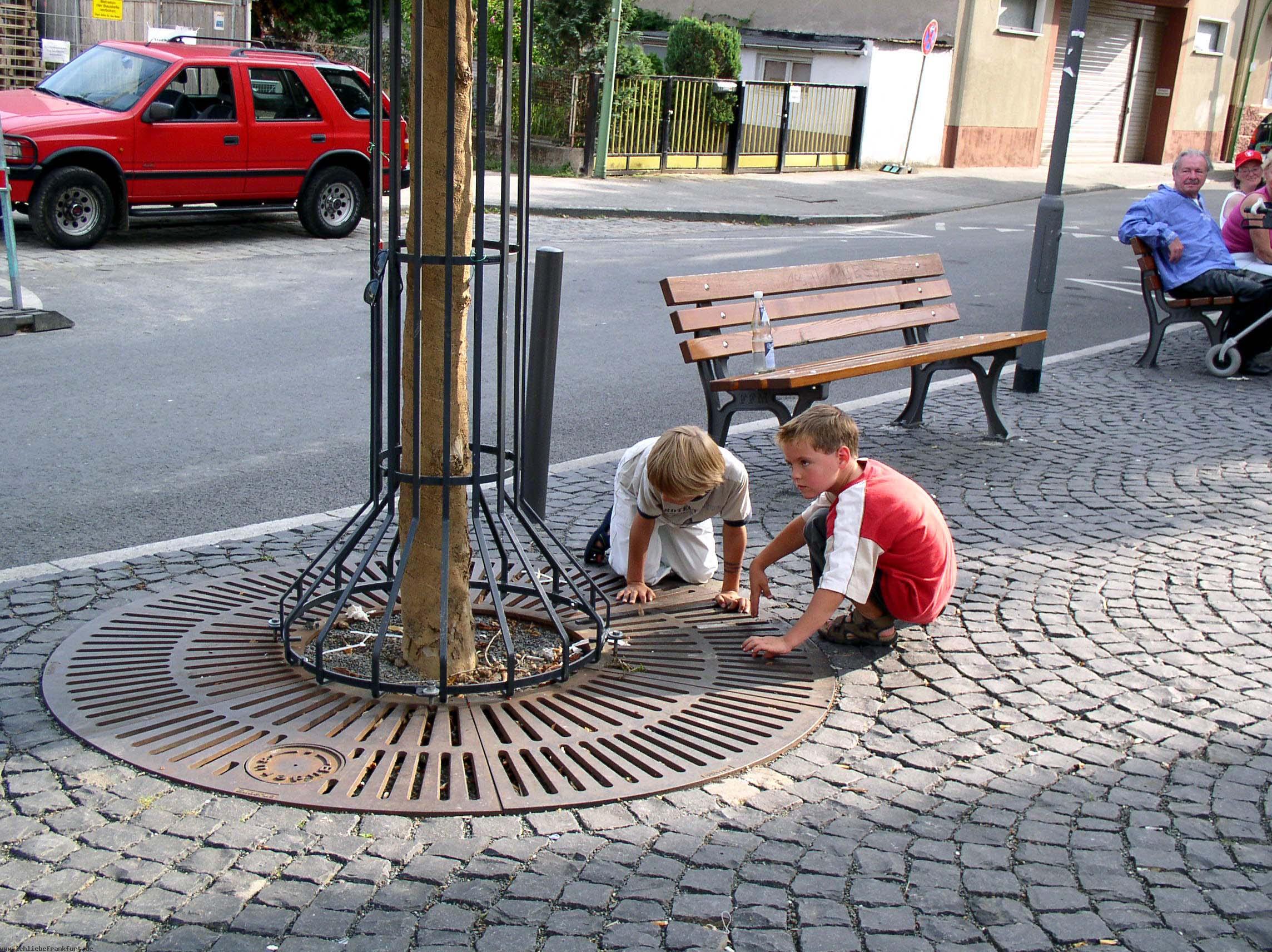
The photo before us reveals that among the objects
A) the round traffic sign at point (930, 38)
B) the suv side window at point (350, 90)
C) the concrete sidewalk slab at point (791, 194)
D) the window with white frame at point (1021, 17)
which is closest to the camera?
the suv side window at point (350, 90)

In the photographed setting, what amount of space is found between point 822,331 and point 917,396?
73cm

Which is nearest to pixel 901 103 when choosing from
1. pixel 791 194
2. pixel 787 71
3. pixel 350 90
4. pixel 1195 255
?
pixel 787 71

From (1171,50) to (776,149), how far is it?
14.6 metres

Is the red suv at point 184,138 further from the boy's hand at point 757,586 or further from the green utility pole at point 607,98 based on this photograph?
the boy's hand at point 757,586

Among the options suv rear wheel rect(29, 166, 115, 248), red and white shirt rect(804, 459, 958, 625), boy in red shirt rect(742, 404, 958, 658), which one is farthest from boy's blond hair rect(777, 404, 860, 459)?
suv rear wheel rect(29, 166, 115, 248)

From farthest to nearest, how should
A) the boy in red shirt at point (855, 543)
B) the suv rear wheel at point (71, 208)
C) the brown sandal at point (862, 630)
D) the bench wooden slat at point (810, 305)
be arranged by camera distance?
the suv rear wheel at point (71, 208) → the bench wooden slat at point (810, 305) → the brown sandal at point (862, 630) → the boy in red shirt at point (855, 543)

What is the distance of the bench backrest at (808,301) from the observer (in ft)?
20.5

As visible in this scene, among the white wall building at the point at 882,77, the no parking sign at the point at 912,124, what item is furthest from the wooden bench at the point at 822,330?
the white wall building at the point at 882,77

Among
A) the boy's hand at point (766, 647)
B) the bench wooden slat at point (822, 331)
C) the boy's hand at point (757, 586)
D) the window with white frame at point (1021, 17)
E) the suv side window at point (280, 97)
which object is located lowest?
the boy's hand at point (766, 647)

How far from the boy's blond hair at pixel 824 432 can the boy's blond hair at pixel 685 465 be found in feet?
0.77

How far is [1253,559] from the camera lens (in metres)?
5.39

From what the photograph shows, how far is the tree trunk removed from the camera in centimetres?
365

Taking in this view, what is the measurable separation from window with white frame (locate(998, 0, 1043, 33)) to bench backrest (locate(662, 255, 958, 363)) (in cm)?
2210

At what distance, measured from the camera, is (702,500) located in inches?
181
